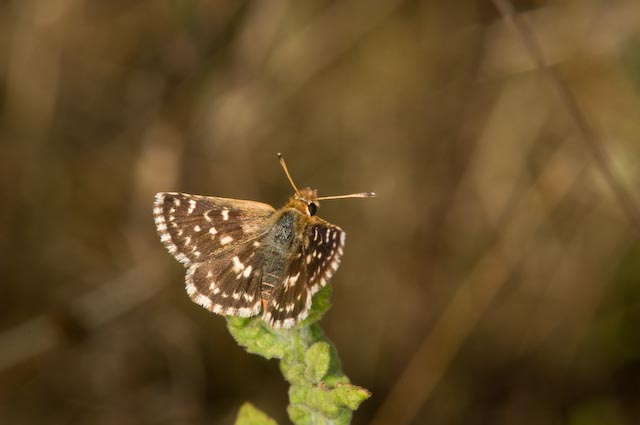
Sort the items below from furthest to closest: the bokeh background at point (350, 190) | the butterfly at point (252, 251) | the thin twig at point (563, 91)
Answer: the bokeh background at point (350, 190) < the thin twig at point (563, 91) < the butterfly at point (252, 251)

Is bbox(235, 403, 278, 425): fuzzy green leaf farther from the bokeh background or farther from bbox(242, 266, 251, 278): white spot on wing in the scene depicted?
the bokeh background

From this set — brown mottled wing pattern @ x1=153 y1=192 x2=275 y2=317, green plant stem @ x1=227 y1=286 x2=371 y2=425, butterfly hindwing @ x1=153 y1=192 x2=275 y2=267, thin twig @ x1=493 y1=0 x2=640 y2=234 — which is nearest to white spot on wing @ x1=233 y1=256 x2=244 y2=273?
brown mottled wing pattern @ x1=153 y1=192 x2=275 y2=317

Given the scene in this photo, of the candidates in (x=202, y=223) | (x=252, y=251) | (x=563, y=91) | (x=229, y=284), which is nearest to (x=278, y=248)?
(x=252, y=251)

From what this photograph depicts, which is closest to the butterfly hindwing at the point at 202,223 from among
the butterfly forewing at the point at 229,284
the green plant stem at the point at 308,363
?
the butterfly forewing at the point at 229,284

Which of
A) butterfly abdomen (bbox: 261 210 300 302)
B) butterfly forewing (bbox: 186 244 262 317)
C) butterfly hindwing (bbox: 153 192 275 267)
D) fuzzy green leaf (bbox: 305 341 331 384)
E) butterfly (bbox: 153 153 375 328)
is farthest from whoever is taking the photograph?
butterfly hindwing (bbox: 153 192 275 267)

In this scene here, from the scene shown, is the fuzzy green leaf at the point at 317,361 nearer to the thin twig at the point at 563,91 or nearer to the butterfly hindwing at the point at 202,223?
the butterfly hindwing at the point at 202,223

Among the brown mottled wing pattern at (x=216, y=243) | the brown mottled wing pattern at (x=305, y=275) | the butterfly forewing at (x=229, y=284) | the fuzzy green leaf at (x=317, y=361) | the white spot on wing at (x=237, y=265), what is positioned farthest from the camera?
the white spot on wing at (x=237, y=265)

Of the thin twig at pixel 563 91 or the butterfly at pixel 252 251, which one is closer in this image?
the butterfly at pixel 252 251
